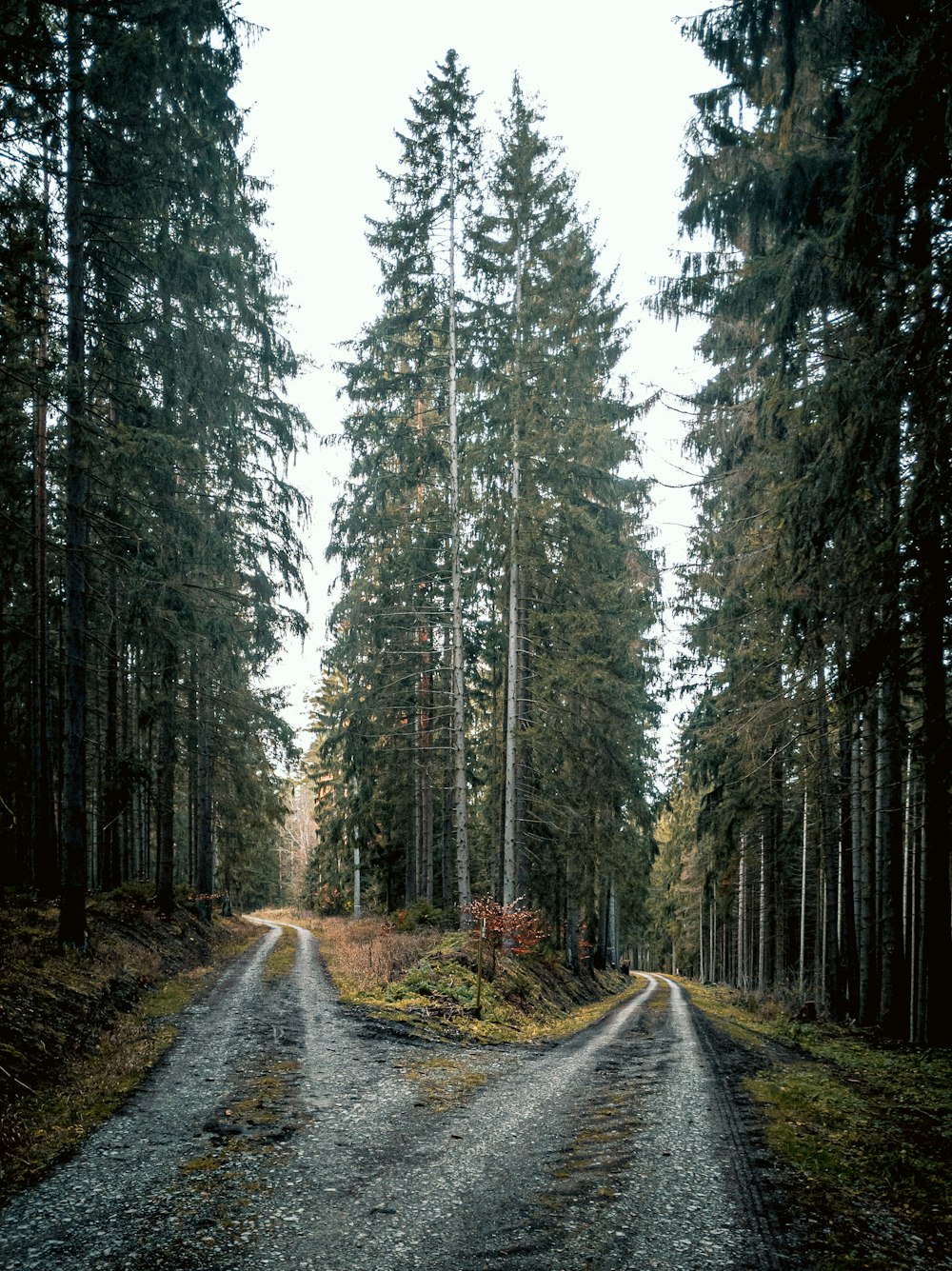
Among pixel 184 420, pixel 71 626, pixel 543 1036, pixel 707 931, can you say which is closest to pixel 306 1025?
pixel 543 1036

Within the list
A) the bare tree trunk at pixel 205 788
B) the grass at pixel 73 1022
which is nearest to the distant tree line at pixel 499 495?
the bare tree trunk at pixel 205 788

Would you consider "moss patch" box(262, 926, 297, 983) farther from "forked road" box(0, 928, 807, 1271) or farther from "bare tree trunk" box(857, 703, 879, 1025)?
"bare tree trunk" box(857, 703, 879, 1025)

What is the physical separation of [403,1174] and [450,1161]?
0.46 m

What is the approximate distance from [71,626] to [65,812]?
3.00 metres

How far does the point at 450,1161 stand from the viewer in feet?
18.2

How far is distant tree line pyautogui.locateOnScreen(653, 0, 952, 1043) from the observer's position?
25.8 feet

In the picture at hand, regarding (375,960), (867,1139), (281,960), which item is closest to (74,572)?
(375,960)

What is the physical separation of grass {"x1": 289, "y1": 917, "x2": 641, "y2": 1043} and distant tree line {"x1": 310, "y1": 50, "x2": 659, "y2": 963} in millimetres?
1834

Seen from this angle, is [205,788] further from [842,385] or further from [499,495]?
[842,385]

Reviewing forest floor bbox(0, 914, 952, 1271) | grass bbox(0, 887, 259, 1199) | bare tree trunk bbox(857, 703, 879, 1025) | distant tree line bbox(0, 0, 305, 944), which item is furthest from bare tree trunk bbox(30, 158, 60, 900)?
bare tree trunk bbox(857, 703, 879, 1025)

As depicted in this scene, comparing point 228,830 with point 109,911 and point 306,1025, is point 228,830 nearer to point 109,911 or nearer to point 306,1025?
point 109,911

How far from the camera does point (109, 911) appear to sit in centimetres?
1580

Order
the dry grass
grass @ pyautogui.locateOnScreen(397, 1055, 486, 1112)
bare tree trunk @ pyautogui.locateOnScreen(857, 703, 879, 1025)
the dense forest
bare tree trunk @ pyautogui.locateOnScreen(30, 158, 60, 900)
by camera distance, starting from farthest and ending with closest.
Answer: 1. bare tree trunk @ pyautogui.locateOnScreen(30, 158, 60, 900)
2. the dry grass
3. bare tree trunk @ pyautogui.locateOnScreen(857, 703, 879, 1025)
4. the dense forest
5. grass @ pyautogui.locateOnScreen(397, 1055, 486, 1112)

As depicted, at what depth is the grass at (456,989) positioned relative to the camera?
39.0 feet
